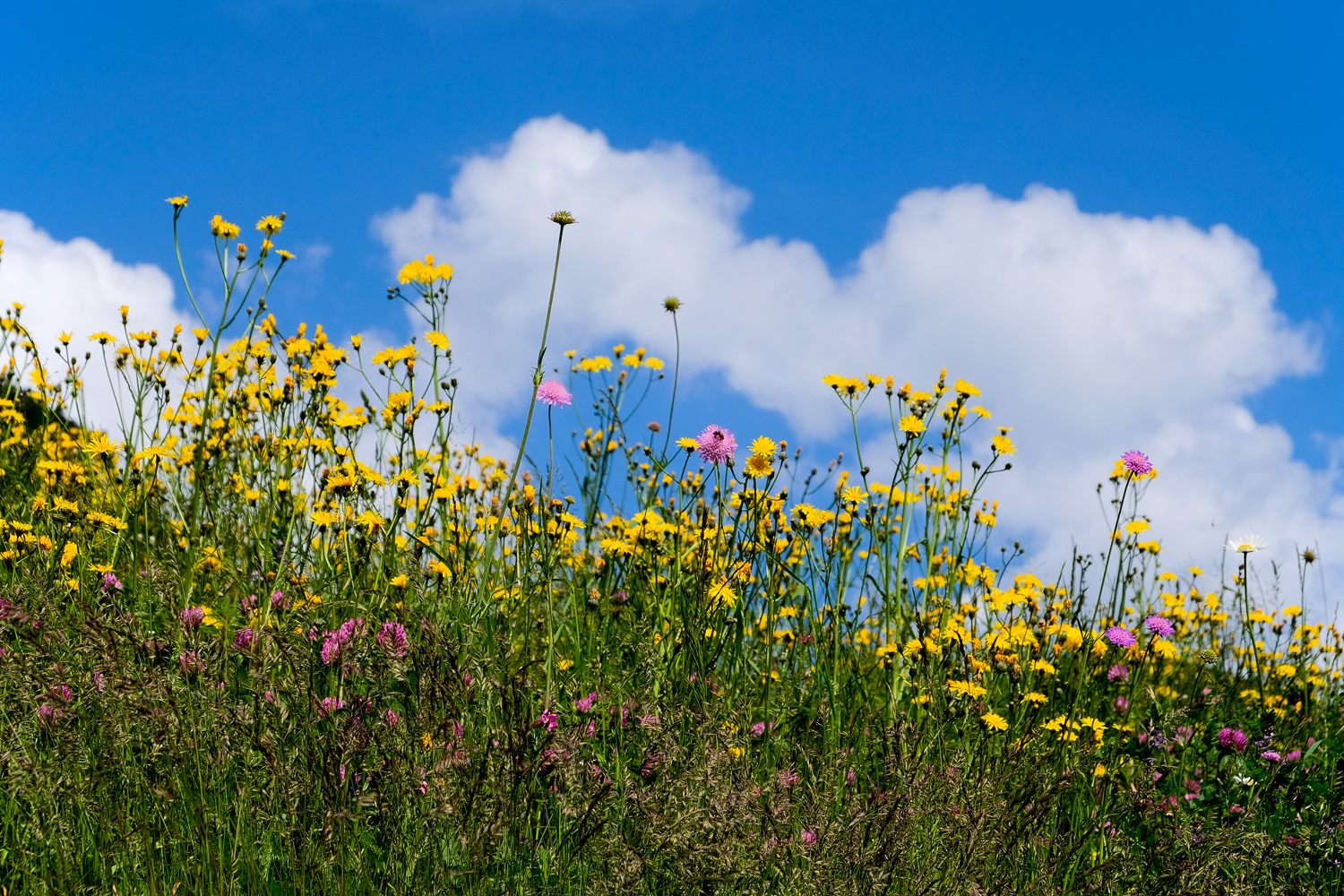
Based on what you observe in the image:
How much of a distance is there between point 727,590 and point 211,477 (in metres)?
2.86

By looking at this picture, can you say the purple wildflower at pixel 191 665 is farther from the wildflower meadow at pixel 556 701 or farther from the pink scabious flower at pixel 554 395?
the pink scabious flower at pixel 554 395

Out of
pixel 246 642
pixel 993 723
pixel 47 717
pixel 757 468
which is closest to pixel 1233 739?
pixel 993 723

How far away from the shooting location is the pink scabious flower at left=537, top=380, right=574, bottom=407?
3574mm

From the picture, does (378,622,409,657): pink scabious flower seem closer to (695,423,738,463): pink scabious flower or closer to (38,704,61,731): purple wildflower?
(38,704,61,731): purple wildflower

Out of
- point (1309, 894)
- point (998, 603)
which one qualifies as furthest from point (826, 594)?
point (1309, 894)

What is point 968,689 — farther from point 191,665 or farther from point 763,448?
point 191,665

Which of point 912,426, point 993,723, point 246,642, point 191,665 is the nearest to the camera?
point 191,665

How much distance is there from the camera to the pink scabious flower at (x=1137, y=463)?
3902 millimetres

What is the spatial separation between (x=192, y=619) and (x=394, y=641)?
66cm

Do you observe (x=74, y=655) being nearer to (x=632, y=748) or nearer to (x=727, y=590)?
(x=632, y=748)

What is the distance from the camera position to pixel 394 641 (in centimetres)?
220

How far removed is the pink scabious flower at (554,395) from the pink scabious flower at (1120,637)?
213cm

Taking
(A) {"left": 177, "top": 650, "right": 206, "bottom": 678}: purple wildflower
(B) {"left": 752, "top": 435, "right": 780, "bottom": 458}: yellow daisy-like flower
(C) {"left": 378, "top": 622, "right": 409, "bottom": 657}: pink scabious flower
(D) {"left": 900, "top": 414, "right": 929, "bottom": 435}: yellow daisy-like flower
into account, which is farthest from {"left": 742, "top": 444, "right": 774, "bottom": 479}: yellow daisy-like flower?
(A) {"left": 177, "top": 650, "right": 206, "bottom": 678}: purple wildflower

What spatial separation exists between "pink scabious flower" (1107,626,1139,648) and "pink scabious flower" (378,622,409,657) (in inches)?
100
